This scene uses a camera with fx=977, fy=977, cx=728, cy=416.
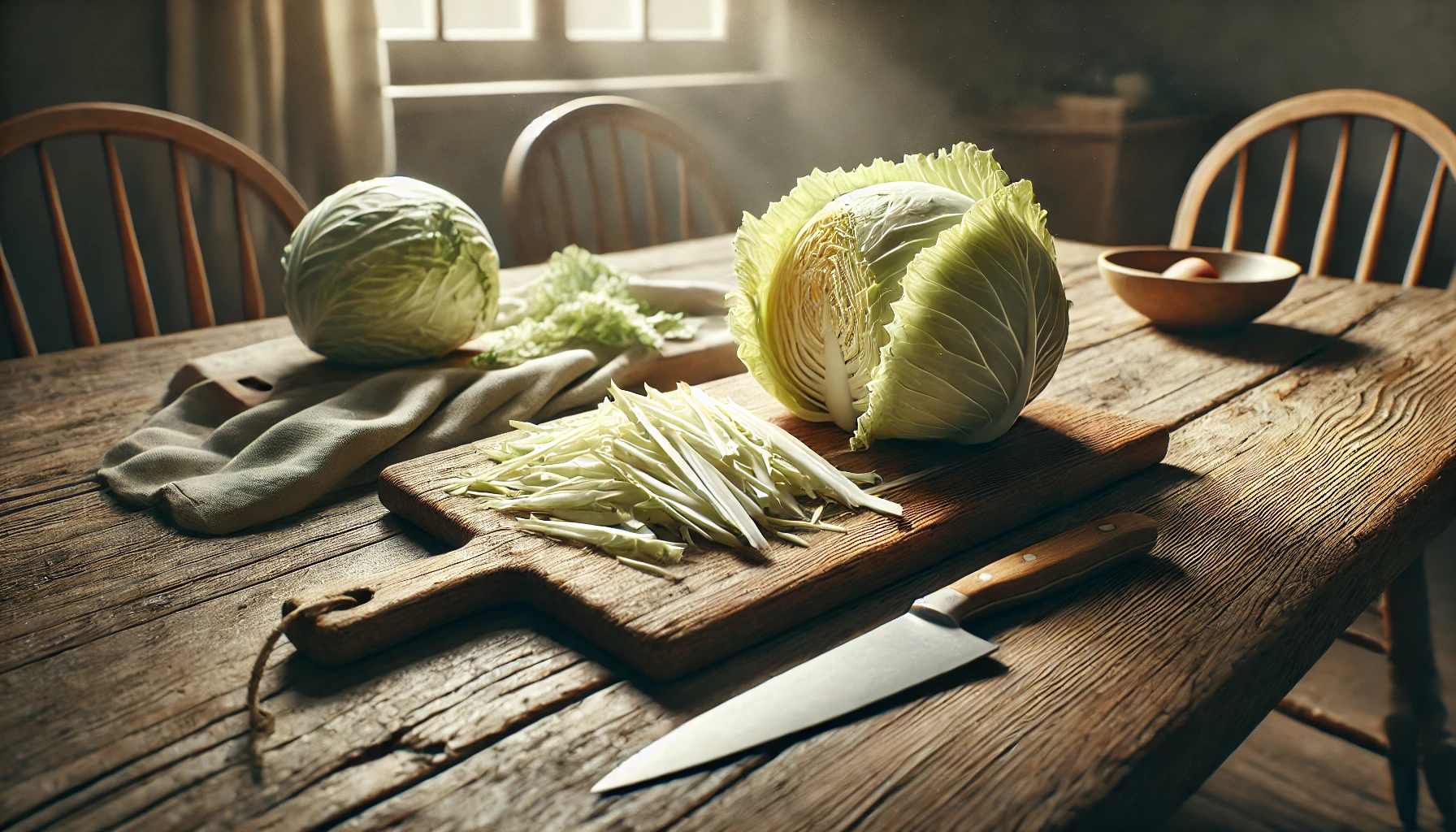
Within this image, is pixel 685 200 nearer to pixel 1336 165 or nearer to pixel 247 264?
pixel 247 264

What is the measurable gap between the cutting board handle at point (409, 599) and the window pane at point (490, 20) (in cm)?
330

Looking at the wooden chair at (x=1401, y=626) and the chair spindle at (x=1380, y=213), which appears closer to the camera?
the wooden chair at (x=1401, y=626)

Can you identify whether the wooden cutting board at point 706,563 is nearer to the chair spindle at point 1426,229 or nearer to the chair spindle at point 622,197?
the chair spindle at point 1426,229

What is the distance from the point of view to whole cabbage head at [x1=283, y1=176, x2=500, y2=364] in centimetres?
140

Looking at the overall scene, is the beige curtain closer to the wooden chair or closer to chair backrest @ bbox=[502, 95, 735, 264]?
chair backrest @ bbox=[502, 95, 735, 264]

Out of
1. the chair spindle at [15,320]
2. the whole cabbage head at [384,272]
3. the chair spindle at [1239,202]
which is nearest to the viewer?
the whole cabbage head at [384,272]

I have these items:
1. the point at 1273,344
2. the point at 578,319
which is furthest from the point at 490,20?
the point at 1273,344

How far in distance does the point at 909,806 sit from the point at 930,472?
512 mm

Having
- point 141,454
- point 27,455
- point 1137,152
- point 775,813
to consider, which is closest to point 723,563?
point 775,813

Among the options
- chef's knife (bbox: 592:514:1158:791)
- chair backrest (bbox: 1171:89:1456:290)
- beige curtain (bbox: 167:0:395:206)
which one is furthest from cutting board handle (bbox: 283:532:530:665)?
beige curtain (bbox: 167:0:395:206)

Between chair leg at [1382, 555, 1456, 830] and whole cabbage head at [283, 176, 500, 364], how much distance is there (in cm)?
189

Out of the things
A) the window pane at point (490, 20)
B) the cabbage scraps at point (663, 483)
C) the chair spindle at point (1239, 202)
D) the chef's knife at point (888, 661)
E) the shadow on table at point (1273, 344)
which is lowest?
the shadow on table at point (1273, 344)

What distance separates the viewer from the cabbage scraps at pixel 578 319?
60.3 inches

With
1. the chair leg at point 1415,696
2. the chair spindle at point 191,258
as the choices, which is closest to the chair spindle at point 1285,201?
the chair leg at point 1415,696
